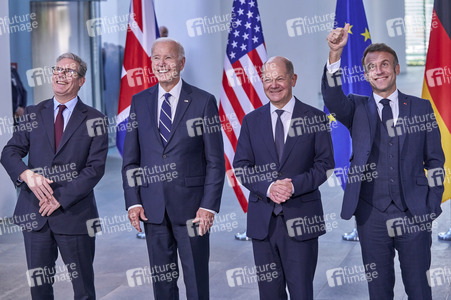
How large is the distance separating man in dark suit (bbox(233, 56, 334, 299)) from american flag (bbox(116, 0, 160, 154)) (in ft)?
12.0

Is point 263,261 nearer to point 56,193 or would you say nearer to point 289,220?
point 289,220

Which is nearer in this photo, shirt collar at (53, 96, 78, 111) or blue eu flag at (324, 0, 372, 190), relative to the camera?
shirt collar at (53, 96, 78, 111)

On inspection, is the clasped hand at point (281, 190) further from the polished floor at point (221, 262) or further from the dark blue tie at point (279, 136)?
the polished floor at point (221, 262)

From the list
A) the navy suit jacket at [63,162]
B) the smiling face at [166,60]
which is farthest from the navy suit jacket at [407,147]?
the navy suit jacket at [63,162]

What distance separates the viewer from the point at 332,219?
849 centimetres

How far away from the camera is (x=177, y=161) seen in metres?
4.24

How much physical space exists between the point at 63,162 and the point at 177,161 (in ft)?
2.28

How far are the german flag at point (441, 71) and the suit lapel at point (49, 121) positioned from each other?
375cm

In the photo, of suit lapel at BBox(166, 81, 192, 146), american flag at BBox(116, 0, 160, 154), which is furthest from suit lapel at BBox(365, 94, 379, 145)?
american flag at BBox(116, 0, 160, 154)

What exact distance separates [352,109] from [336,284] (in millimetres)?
2216

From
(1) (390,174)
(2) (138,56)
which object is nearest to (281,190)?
(1) (390,174)

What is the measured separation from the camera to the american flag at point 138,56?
25.2ft

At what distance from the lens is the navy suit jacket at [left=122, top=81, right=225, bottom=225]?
424 centimetres

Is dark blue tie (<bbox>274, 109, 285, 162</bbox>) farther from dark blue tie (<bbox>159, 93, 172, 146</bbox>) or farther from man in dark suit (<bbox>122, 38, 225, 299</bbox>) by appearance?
dark blue tie (<bbox>159, 93, 172, 146</bbox>)
